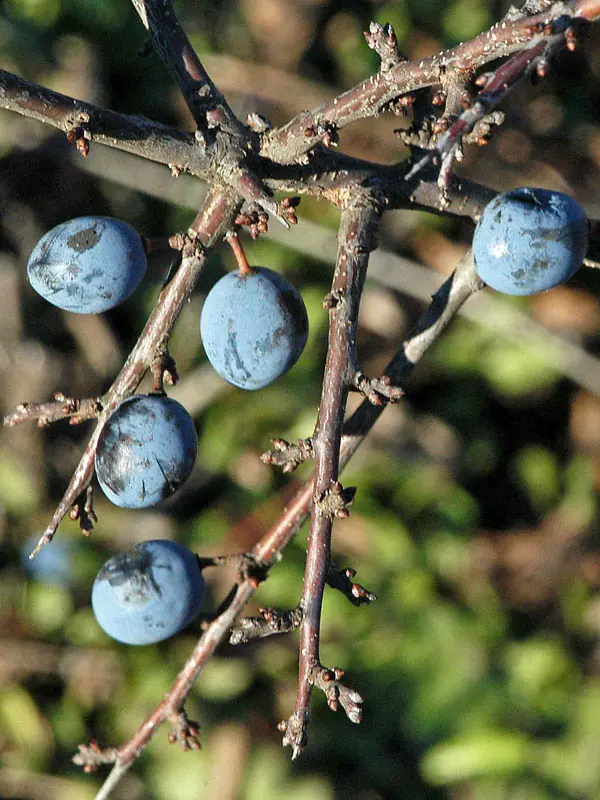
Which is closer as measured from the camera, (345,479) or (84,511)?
(84,511)

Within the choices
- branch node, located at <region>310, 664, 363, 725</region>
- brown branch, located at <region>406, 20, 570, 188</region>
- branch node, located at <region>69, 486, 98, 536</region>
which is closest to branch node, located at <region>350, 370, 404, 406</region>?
brown branch, located at <region>406, 20, 570, 188</region>

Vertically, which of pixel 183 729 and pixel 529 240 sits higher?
pixel 529 240

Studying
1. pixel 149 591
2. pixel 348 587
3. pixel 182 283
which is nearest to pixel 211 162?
pixel 182 283

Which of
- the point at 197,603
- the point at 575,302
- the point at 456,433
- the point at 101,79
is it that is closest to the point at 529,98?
the point at 575,302

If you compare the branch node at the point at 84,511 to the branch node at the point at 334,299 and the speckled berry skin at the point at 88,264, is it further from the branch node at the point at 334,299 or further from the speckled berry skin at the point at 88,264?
the branch node at the point at 334,299

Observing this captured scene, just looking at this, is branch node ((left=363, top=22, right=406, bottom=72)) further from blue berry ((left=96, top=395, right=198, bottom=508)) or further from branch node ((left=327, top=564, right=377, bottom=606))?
branch node ((left=327, top=564, right=377, bottom=606))

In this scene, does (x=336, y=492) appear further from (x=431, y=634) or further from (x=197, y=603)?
(x=431, y=634)

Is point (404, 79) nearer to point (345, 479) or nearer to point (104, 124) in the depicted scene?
point (104, 124)
